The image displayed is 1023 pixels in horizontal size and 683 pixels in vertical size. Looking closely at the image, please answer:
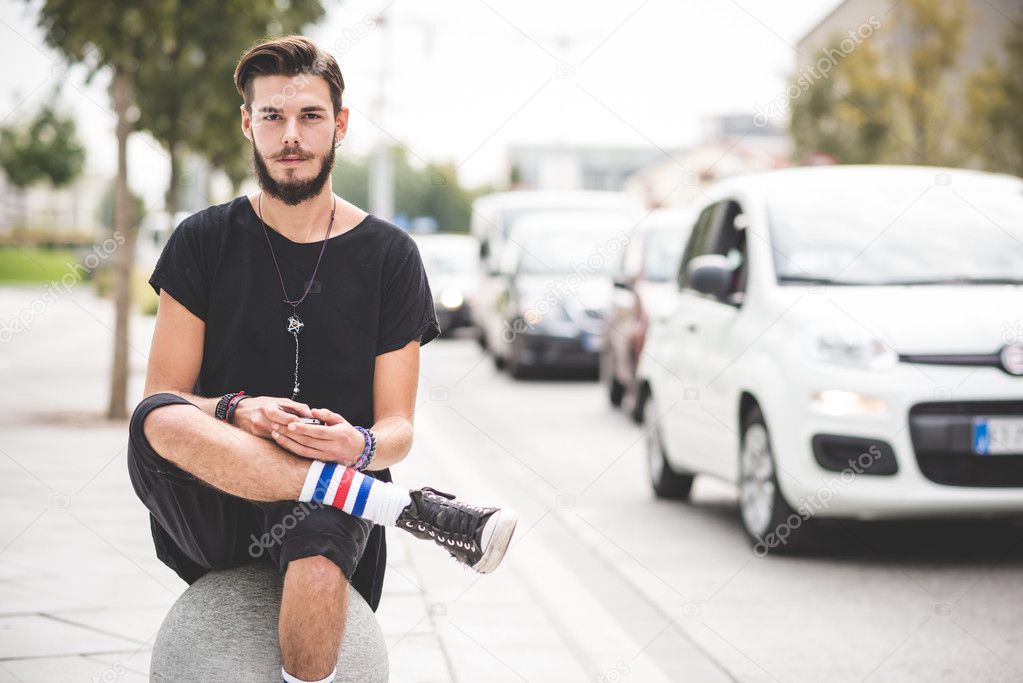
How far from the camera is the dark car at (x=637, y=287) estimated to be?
42.1ft

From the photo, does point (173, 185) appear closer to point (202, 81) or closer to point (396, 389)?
point (202, 81)

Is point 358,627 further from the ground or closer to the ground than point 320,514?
closer to the ground

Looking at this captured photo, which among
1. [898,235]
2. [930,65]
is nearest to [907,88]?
[930,65]

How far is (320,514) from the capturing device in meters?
3.01

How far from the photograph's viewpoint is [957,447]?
19.7 feet

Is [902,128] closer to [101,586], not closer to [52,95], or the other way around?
[52,95]

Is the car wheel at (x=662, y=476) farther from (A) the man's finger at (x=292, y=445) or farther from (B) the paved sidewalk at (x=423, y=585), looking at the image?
(A) the man's finger at (x=292, y=445)

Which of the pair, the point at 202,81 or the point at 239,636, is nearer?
the point at 239,636

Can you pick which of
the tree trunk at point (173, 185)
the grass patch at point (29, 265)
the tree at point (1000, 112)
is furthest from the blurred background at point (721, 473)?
the grass patch at point (29, 265)

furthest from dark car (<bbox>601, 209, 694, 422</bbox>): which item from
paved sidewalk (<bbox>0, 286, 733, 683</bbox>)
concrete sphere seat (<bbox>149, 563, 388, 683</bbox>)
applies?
concrete sphere seat (<bbox>149, 563, 388, 683</bbox>)

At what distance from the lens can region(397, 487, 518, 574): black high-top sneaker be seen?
3.08 meters

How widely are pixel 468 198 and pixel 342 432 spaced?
116519 mm

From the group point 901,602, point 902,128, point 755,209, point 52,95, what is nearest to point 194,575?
point 901,602

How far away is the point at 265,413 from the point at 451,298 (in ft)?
76.8
